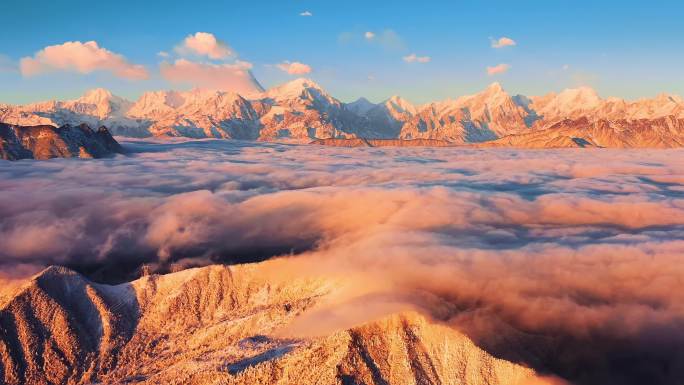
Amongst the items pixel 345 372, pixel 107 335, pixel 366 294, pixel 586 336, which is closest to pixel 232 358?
pixel 345 372

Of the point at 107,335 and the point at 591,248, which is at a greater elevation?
the point at 591,248

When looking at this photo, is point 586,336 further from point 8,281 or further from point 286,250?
point 8,281

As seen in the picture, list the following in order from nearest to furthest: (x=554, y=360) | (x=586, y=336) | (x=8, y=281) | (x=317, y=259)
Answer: (x=554, y=360) → (x=586, y=336) → (x=8, y=281) → (x=317, y=259)

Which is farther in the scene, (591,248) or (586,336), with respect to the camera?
(591,248)

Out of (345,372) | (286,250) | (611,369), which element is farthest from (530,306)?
(286,250)

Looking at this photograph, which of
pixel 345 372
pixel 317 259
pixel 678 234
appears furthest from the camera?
pixel 678 234

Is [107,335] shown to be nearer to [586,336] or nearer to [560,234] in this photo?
[586,336]
